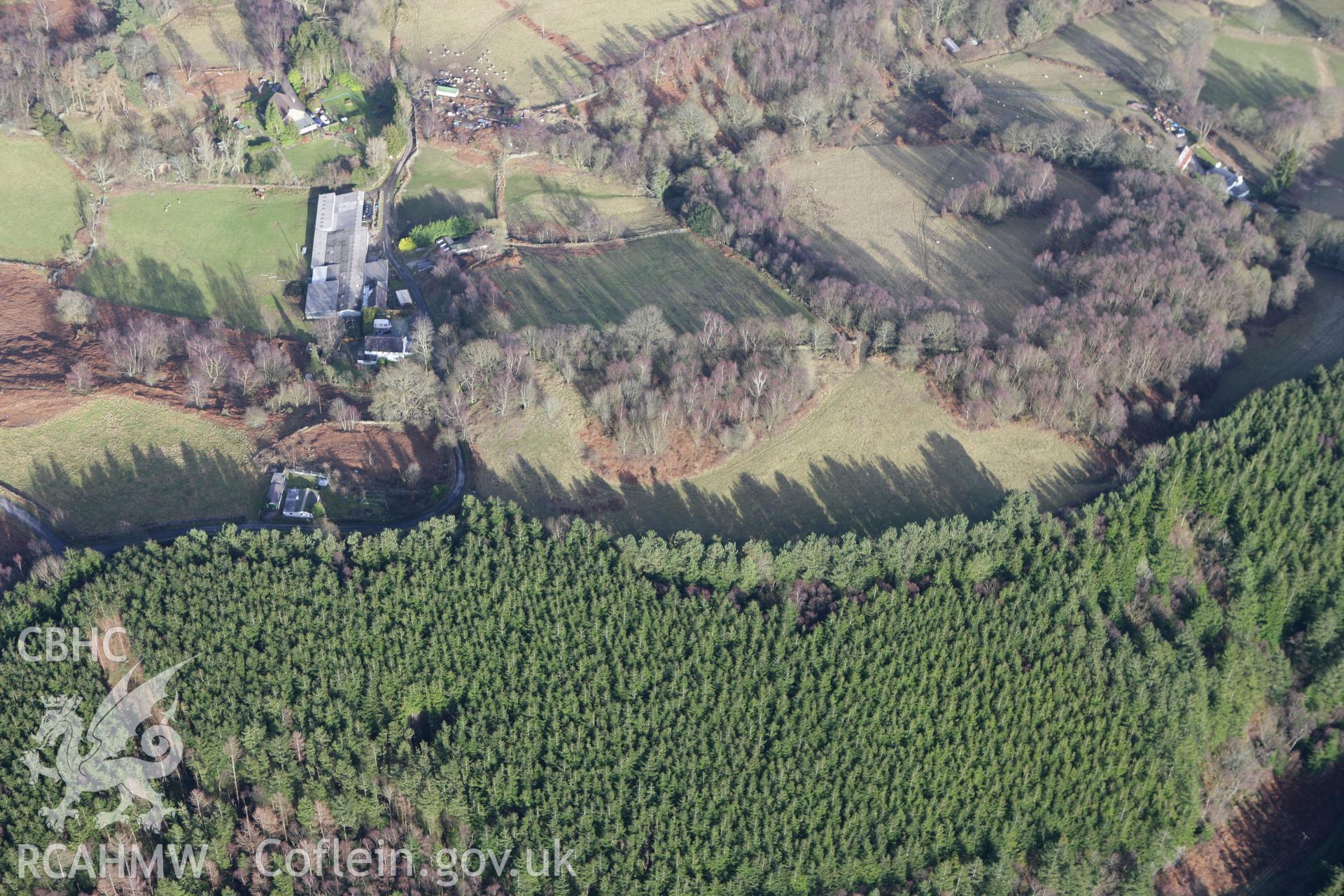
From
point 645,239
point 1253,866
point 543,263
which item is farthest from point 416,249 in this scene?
point 1253,866

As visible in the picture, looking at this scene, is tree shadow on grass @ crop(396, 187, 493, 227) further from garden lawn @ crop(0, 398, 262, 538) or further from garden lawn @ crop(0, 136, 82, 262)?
garden lawn @ crop(0, 398, 262, 538)

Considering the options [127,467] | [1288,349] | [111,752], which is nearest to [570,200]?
[127,467]

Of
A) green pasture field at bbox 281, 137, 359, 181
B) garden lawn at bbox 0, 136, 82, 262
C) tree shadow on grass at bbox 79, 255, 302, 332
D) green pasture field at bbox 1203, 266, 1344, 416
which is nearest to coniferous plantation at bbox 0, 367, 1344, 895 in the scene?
green pasture field at bbox 1203, 266, 1344, 416

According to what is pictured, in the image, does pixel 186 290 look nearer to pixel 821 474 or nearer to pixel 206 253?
pixel 206 253

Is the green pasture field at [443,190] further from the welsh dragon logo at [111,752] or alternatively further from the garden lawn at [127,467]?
the welsh dragon logo at [111,752]

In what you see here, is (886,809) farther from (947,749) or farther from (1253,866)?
(1253,866)

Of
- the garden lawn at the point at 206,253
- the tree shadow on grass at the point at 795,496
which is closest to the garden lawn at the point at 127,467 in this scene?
the garden lawn at the point at 206,253
